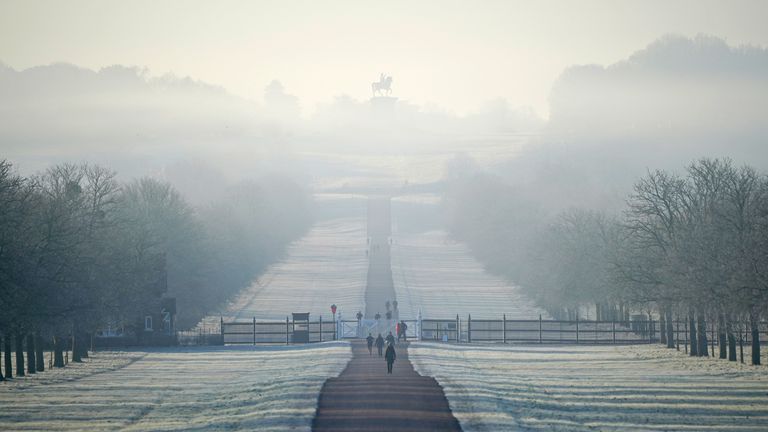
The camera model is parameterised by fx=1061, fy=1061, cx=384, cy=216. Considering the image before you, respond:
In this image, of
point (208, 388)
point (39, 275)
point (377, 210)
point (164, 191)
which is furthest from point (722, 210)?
point (377, 210)

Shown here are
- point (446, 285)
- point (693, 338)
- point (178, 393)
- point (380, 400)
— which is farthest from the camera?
point (446, 285)

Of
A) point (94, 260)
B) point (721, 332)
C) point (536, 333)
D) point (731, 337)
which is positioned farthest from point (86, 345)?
point (731, 337)

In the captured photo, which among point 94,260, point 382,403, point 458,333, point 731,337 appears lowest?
point 382,403

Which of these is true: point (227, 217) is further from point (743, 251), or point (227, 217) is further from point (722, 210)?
point (743, 251)

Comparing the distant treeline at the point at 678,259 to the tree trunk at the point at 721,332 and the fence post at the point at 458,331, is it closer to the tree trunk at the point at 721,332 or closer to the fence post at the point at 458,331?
the tree trunk at the point at 721,332

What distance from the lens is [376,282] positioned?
334 feet

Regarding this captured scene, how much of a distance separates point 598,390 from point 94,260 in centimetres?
2571

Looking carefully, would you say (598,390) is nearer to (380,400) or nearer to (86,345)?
(380,400)

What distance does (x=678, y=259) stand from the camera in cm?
5241

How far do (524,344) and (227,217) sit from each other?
47950 mm

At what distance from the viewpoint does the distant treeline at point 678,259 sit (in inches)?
1796

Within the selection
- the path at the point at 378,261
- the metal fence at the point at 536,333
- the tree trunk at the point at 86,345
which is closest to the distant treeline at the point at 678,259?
the metal fence at the point at 536,333

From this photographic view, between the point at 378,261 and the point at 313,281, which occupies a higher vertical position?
the point at 378,261

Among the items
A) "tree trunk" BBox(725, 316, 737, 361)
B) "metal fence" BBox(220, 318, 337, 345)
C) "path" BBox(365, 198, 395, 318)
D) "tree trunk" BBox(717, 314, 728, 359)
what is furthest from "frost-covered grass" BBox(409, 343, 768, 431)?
"path" BBox(365, 198, 395, 318)
